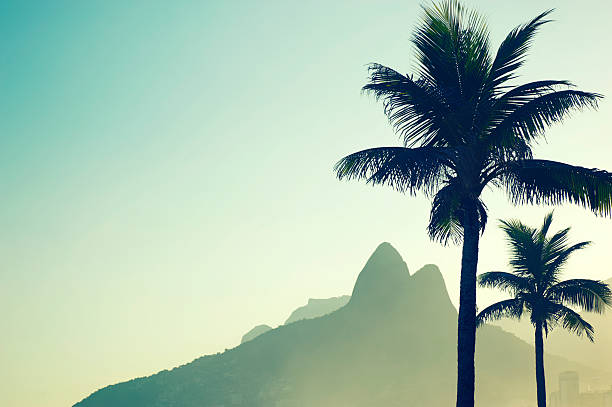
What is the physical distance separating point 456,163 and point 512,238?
12.8m

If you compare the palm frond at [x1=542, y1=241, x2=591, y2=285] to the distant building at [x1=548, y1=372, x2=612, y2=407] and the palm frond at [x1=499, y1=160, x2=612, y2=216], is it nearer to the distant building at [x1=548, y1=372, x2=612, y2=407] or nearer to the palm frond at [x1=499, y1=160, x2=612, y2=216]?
the palm frond at [x1=499, y1=160, x2=612, y2=216]

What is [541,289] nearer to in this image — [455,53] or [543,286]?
[543,286]

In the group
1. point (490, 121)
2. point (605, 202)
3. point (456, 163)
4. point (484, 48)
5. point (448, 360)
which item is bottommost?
point (605, 202)

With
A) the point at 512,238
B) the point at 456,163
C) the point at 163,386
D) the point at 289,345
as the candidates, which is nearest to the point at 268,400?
the point at 289,345

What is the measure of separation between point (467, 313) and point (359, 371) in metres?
175

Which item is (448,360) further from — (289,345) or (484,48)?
(484,48)

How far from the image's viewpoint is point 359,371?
179 meters

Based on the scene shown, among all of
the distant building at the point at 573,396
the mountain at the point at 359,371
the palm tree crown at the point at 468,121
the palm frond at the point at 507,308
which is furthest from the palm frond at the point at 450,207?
the mountain at the point at 359,371

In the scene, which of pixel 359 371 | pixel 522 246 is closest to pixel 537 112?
pixel 522 246

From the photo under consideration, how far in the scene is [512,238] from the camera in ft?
74.9

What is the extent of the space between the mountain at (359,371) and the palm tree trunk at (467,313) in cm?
15009

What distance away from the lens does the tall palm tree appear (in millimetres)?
21750

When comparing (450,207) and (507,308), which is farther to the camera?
(507,308)

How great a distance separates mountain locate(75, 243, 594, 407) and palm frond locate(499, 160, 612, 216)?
5908 inches
